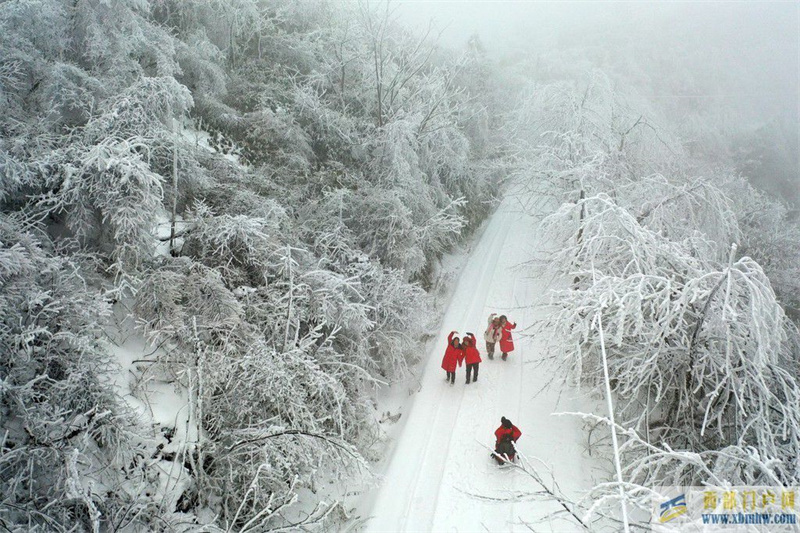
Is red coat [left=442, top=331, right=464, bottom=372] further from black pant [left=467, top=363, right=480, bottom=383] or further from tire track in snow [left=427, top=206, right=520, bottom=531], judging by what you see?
tire track in snow [left=427, top=206, right=520, bottom=531]

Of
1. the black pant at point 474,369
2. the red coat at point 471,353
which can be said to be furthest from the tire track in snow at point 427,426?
the red coat at point 471,353

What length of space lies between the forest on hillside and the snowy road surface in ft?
2.42

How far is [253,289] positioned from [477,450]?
485 centimetres

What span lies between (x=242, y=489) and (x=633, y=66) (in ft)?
129

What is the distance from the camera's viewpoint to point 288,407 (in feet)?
21.9

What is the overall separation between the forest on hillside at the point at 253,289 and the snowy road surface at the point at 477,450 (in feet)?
2.42

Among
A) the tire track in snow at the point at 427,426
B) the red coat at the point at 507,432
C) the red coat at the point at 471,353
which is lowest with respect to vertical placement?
the tire track in snow at the point at 427,426

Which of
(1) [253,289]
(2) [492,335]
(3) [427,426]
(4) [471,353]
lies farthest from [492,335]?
(1) [253,289]

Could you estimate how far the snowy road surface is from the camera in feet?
24.2

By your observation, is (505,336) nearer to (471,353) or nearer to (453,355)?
(471,353)

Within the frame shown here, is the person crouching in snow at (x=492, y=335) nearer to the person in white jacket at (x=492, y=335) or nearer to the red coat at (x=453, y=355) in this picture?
the person in white jacket at (x=492, y=335)

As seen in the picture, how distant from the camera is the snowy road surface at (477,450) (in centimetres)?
737

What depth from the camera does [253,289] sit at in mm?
8180

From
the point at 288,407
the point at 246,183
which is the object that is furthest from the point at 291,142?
the point at 288,407
